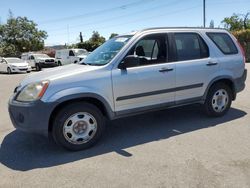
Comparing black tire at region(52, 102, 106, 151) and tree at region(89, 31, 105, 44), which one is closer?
black tire at region(52, 102, 106, 151)

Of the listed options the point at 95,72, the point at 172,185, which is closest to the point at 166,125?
the point at 95,72

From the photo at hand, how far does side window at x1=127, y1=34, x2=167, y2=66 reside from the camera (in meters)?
5.00

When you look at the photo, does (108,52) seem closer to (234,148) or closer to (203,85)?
(203,85)

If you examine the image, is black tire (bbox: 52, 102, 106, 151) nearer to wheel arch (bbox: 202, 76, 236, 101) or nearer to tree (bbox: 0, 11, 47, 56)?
wheel arch (bbox: 202, 76, 236, 101)

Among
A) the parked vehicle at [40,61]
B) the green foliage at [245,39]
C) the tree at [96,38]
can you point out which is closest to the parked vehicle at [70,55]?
the parked vehicle at [40,61]

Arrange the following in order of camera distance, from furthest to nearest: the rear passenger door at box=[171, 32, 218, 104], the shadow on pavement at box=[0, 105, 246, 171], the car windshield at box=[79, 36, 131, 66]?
the rear passenger door at box=[171, 32, 218, 104], the car windshield at box=[79, 36, 131, 66], the shadow on pavement at box=[0, 105, 246, 171]

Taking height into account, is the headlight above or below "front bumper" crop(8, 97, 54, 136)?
above

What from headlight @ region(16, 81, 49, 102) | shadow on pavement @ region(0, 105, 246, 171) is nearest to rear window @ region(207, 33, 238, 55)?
shadow on pavement @ region(0, 105, 246, 171)

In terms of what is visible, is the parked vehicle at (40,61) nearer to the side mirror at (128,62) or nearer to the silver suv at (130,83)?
the silver suv at (130,83)

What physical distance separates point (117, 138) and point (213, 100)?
2.19 meters

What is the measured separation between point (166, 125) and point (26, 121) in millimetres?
2638

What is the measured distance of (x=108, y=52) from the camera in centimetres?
500

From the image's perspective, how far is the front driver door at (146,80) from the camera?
181 inches

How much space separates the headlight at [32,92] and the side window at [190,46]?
247 centimetres
